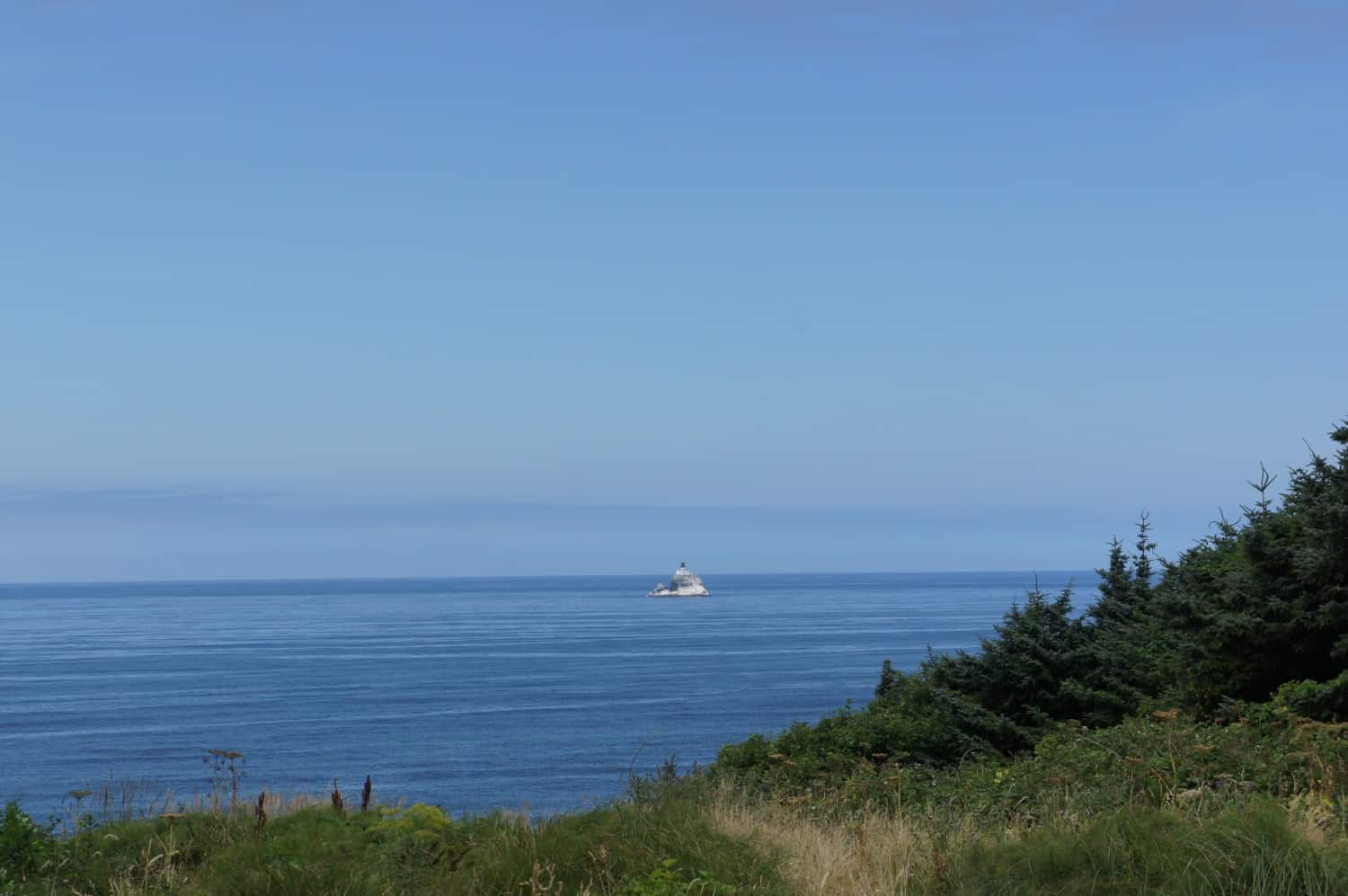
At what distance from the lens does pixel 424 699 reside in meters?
78.1

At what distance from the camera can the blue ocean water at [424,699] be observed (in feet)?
172

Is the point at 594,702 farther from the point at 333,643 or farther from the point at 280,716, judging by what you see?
the point at 333,643

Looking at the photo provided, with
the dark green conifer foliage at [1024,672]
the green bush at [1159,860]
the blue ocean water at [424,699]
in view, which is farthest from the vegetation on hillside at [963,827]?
the dark green conifer foliage at [1024,672]

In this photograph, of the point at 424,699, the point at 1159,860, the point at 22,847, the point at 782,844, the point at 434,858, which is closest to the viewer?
the point at 1159,860

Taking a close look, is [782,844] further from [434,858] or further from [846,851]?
[434,858]

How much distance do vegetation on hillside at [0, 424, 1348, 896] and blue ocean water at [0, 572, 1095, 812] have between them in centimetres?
199

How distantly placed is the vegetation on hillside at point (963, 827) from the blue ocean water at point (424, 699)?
78.4 inches

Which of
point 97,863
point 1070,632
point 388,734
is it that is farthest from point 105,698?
point 97,863

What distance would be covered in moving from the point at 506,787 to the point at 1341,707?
128 ft

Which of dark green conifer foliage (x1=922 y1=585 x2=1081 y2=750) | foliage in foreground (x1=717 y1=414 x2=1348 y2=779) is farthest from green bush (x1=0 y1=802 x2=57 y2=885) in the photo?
dark green conifer foliage (x1=922 y1=585 x2=1081 y2=750)

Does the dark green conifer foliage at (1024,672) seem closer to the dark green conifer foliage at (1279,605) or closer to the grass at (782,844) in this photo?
the dark green conifer foliage at (1279,605)

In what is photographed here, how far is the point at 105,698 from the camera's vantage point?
77.1 meters

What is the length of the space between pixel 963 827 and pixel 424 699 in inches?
2884

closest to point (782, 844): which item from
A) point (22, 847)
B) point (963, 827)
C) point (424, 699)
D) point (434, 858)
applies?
point (963, 827)
